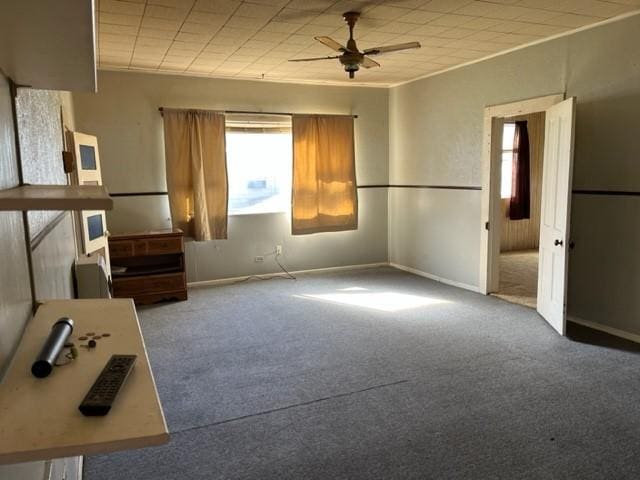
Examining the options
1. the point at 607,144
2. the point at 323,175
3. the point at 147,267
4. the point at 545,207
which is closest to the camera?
the point at 607,144

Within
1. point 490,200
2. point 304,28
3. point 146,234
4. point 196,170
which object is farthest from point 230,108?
point 490,200

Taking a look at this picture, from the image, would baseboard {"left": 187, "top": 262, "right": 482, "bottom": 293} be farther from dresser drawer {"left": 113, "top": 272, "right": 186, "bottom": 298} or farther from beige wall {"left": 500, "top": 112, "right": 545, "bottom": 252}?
beige wall {"left": 500, "top": 112, "right": 545, "bottom": 252}

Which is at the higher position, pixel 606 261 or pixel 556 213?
pixel 556 213

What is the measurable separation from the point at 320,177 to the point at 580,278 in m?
3.29

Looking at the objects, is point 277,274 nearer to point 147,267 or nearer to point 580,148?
point 147,267

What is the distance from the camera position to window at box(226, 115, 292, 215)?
5.89 m

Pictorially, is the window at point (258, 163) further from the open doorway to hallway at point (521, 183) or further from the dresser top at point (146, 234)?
the open doorway to hallway at point (521, 183)

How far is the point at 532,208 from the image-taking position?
25.2 ft

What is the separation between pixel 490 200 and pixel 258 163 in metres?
2.83

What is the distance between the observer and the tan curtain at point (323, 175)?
6121 millimetres

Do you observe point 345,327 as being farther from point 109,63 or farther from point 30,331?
point 109,63

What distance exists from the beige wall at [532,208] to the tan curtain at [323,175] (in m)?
2.68

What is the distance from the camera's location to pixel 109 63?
4918mm

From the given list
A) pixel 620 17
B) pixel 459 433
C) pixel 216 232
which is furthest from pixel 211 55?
pixel 459 433
